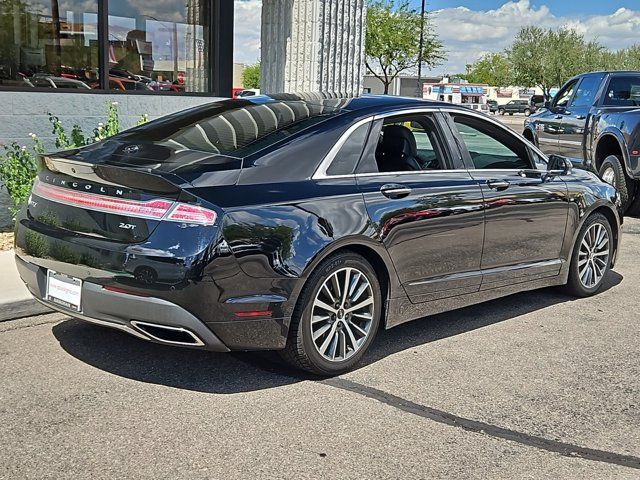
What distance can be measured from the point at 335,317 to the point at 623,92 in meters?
9.03

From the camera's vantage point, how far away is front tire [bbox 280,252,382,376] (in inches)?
176

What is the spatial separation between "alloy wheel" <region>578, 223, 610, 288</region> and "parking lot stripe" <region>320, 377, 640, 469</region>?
116 inches

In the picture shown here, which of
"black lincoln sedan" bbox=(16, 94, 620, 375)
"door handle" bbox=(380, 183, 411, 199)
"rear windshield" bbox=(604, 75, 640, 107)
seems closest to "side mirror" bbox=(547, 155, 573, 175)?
"black lincoln sedan" bbox=(16, 94, 620, 375)

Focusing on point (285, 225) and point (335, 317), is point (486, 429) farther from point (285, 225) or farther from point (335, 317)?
point (285, 225)

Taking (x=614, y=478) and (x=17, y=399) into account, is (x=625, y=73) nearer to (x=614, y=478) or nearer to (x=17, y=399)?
(x=614, y=478)

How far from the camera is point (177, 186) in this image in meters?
4.11

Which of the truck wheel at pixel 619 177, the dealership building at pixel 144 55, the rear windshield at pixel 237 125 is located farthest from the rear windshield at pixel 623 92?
the rear windshield at pixel 237 125

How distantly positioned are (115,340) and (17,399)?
1004 millimetres

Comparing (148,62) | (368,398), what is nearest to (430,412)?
(368,398)

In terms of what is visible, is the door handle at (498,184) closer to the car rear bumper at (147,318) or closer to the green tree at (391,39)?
the car rear bumper at (147,318)

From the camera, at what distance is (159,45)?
392 inches

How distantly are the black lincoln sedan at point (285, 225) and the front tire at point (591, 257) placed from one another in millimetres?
837

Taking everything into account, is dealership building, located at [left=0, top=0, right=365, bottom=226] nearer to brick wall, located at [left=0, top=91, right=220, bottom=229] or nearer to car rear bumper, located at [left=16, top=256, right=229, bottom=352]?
brick wall, located at [left=0, top=91, right=220, bottom=229]

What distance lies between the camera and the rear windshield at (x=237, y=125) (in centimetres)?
470
